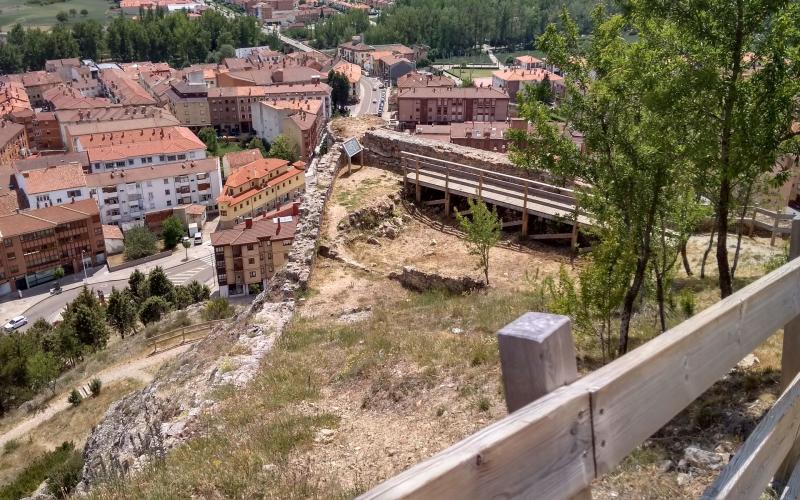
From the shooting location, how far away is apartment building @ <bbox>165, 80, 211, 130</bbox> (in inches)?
3519

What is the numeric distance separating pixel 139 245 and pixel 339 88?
48060 millimetres

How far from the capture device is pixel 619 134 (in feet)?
24.7

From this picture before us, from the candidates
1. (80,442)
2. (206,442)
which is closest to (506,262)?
(206,442)

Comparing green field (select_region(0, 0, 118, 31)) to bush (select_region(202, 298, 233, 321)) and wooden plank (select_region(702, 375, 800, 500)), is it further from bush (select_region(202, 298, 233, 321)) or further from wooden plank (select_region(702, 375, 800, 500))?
Answer: wooden plank (select_region(702, 375, 800, 500))

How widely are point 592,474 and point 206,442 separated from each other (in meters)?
7.02

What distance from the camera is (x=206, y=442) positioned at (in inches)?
309

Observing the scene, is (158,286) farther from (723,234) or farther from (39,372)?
(723,234)

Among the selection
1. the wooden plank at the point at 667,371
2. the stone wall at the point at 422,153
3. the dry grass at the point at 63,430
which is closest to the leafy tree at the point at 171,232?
the dry grass at the point at 63,430

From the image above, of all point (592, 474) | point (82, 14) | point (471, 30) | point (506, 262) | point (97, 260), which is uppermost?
point (82, 14)

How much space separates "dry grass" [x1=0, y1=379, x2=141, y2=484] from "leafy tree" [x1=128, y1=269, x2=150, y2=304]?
76.2 ft

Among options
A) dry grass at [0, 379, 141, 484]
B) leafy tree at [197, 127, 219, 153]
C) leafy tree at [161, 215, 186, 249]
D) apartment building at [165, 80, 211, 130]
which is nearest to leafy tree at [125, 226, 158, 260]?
leafy tree at [161, 215, 186, 249]

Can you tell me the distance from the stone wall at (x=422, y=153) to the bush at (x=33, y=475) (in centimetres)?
1155

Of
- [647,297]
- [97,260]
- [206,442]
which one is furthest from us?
[97,260]

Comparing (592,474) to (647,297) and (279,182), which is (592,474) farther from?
(279,182)
